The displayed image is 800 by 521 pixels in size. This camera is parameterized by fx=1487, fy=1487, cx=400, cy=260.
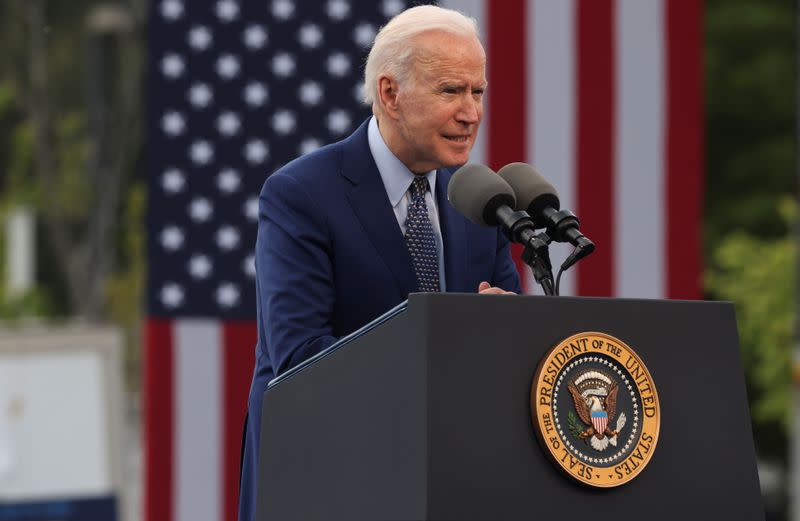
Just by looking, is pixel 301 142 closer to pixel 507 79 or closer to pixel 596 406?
pixel 507 79

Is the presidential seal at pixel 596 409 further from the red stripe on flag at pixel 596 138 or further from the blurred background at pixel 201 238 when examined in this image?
the red stripe on flag at pixel 596 138

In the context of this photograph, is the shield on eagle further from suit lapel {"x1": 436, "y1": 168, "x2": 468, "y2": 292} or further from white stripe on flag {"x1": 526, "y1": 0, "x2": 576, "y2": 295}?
white stripe on flag {"x1": 526, "y1": 0, "x2": 576, "y2": 295}

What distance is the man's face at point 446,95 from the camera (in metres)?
3.10

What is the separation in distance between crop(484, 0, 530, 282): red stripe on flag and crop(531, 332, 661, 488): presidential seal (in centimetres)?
384

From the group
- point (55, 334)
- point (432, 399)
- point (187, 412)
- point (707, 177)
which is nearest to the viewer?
point (432, 399)

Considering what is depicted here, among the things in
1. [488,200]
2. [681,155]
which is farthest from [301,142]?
[488,200]

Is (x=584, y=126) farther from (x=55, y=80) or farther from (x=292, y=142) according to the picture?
(x=55, y=80)

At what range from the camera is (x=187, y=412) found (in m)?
6.12

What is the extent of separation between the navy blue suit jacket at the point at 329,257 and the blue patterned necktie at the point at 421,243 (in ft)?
0.09

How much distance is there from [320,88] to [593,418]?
154 inches

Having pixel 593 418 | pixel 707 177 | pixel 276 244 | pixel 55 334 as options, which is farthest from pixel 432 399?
pixel 707 177

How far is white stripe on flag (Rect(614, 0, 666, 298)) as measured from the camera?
254 inches

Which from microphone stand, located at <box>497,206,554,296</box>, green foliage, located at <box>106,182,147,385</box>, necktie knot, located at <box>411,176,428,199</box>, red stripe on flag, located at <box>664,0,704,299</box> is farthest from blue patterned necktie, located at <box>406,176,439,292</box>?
green foliage, located at <box>106,182,147,385</box>

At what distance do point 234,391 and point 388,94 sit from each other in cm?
309
